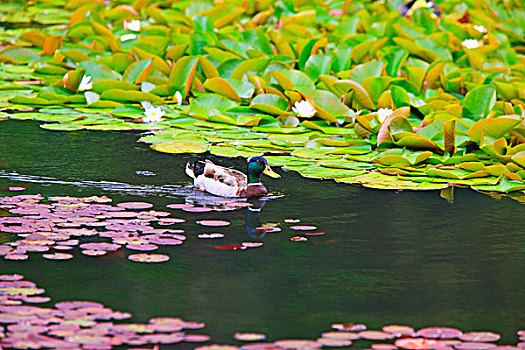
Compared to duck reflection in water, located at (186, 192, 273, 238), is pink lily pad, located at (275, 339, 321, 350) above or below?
below

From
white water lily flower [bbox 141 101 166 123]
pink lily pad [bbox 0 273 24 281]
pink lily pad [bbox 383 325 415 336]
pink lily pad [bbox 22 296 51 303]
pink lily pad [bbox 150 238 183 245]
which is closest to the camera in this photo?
pink lily pad [bbox 383 325 415 336]

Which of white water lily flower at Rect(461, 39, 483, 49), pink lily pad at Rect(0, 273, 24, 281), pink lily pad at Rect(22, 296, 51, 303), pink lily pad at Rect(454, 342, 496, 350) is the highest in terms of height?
Result: white water lily flower at Rect(461, 39, 483, 49)

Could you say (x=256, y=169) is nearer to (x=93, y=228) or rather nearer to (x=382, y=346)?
(x=93, y=228)

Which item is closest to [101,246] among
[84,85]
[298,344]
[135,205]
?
[135,205]

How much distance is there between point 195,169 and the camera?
20.1 ft

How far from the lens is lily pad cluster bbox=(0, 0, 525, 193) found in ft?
22.2

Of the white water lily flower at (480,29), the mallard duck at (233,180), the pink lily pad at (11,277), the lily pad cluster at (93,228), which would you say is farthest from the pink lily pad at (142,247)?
the white water lily flower at (480,29)

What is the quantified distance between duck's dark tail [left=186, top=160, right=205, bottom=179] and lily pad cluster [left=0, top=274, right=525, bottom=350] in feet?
7.28

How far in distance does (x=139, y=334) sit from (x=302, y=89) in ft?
15.7

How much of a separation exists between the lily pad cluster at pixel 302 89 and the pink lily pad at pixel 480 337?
2.44m

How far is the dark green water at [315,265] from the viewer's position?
4035 mm

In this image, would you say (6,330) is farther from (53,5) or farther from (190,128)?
(53,5)

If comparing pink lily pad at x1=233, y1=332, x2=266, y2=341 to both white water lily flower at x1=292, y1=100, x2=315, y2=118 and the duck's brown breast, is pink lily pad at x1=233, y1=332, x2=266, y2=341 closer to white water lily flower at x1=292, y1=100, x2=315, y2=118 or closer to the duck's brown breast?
the duck's brown breast

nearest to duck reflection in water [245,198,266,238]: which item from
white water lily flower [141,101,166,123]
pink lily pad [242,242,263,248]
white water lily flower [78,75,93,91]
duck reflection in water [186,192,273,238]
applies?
duck reflection in water [186,192,273,238]
